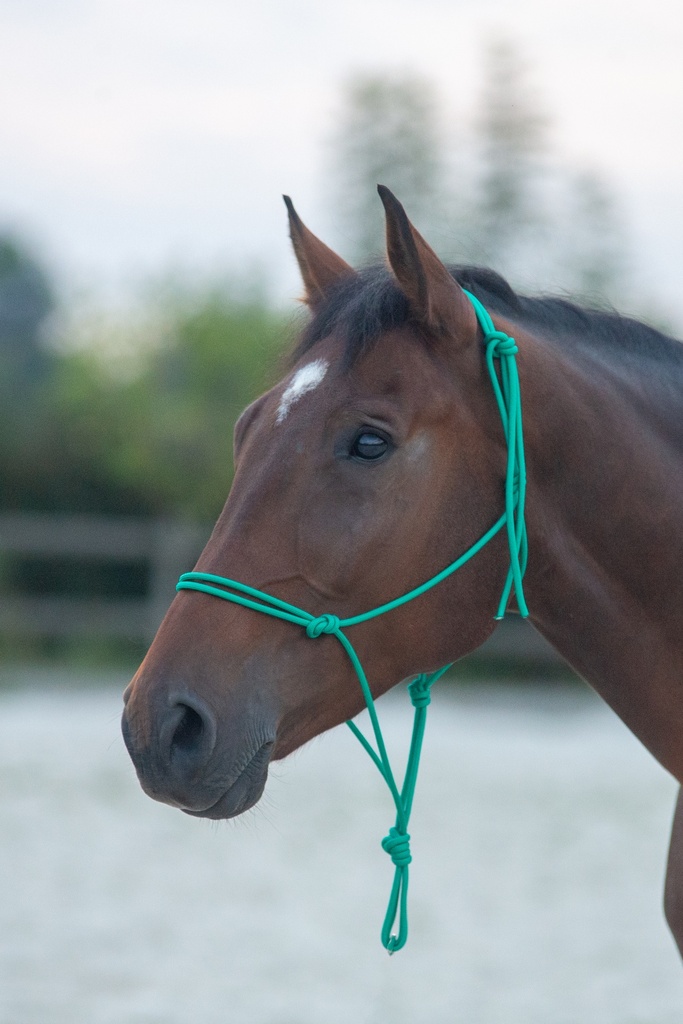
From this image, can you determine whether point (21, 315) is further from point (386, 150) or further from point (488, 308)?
point (488, 308)

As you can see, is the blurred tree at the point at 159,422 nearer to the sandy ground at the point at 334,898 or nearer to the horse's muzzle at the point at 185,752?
the sandy ground at the point at 334,898

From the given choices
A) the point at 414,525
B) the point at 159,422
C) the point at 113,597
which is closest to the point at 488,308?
the point at 414,525

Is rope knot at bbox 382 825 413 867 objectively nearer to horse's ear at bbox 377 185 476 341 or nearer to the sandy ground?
the sandy ground

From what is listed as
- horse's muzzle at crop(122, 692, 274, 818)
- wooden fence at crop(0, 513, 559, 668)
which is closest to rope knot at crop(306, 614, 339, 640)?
horse's muzzle at crop(122, 692, 274, 818)

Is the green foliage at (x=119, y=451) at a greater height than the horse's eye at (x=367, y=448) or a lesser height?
greater

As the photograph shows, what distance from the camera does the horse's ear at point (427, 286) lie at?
1.97m

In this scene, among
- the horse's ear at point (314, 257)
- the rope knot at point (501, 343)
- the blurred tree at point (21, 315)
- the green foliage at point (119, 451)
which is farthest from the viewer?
the blurred tree at point (21, 315)

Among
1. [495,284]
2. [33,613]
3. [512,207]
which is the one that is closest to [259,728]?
[495,284]

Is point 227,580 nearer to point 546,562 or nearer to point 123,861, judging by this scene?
point 546,562

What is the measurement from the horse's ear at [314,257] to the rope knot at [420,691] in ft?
2.74

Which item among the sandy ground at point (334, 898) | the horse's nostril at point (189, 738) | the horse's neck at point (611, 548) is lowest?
the sandy ground at point (334, 898)

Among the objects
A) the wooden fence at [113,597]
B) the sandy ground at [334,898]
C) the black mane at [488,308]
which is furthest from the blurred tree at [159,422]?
the black mane at [488,308]

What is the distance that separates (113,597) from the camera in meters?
13.8

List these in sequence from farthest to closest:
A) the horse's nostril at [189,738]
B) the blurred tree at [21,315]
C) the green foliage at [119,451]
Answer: the blurred tree at [21,315] → the green foliage at [119,451] → the horse's nostril at [189,738]
